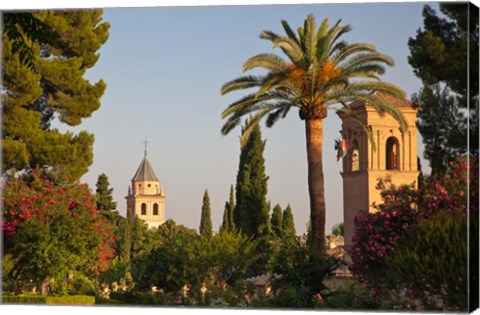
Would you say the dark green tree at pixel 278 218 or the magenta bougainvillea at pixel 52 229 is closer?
Result: the dark green tree at pixel 278 218

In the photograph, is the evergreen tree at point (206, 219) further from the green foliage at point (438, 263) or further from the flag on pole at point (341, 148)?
the green foliage at point (438, 263)

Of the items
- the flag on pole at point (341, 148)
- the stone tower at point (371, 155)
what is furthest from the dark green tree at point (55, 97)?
the stone tower at point (371, 155)

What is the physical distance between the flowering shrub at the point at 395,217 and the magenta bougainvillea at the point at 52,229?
6.55m

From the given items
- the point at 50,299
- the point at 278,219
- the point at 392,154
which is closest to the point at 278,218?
the point at 278,219

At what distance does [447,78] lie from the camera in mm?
18281

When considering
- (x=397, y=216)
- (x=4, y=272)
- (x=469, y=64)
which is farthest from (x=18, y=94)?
(x=469, y=64)

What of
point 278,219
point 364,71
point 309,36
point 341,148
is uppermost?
point 309,36

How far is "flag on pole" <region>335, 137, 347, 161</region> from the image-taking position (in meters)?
21.6

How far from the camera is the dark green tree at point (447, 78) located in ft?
55.8

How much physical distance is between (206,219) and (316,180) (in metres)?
2.52

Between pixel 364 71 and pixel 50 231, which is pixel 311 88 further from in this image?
pixel 50 231

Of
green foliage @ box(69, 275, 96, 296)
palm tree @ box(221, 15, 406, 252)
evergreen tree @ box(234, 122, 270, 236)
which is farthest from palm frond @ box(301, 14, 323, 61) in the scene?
evergreen tree @ box(234, 122, 270, 236)

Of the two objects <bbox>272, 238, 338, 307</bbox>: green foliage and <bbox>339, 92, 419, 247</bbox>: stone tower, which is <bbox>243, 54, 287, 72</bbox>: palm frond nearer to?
<bbox>339, 92, 419, 247</bbox>: stone tower

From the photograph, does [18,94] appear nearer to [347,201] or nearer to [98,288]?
[98,288]
